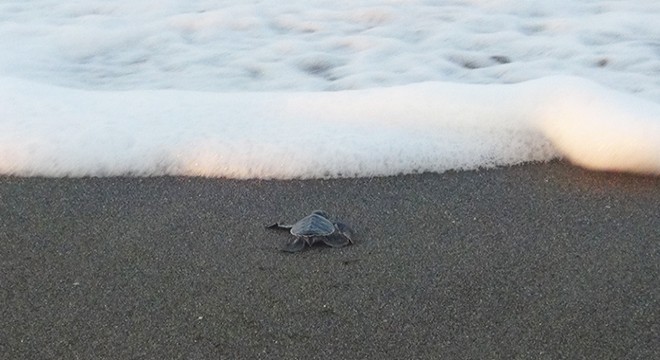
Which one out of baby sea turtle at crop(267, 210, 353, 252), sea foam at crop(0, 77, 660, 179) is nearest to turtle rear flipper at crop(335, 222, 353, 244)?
baby sea turtle at crop(267, 210, 353, 252)

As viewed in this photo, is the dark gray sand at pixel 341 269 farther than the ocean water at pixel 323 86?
No

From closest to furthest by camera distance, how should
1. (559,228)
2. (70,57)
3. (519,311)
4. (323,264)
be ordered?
(519,311), (323,264), (559,228), (70,57)

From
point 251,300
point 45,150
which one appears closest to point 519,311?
point 251,300

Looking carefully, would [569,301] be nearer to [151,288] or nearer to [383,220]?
[383,220]

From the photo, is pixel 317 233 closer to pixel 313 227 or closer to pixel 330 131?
pixel 313 227

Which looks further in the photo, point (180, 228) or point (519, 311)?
point (180, 228)

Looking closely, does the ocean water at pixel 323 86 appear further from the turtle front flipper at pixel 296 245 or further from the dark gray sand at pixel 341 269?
the turtle front flipper at pixel 296 245

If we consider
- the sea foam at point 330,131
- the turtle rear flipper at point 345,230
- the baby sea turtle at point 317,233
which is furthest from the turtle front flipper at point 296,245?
the sea foam at point 330,131
